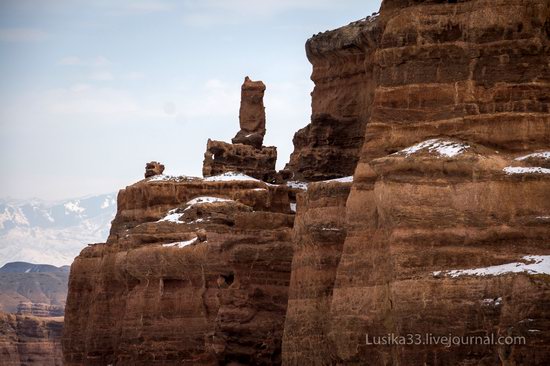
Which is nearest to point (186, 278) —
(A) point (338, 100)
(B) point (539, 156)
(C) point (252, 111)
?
(A) point (338, 100)

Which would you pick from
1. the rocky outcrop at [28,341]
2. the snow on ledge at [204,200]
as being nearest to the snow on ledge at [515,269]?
the snow on ledge at [204,200]

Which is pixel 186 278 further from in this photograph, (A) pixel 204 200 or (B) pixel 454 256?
(B) pixel 454 256

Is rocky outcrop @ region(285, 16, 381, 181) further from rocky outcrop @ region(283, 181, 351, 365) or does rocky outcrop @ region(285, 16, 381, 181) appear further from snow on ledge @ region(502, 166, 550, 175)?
snow on ledge @ region(502, 166, 550, 175)

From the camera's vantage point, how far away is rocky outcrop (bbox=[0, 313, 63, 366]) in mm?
159750

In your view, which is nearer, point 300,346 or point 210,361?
point 300,346

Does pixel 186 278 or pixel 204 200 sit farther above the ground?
pixel 204 200

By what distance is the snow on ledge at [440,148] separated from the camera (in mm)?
70894

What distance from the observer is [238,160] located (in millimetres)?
103938

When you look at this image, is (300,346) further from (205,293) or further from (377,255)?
(205,293)

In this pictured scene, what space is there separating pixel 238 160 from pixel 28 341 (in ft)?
202

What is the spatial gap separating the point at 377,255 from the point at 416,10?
9.01 meters

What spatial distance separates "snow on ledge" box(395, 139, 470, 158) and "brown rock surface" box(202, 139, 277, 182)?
3094cm

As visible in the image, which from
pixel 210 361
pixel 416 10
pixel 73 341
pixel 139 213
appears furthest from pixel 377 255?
pixel 73 341

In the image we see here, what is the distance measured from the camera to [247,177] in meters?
99.9
